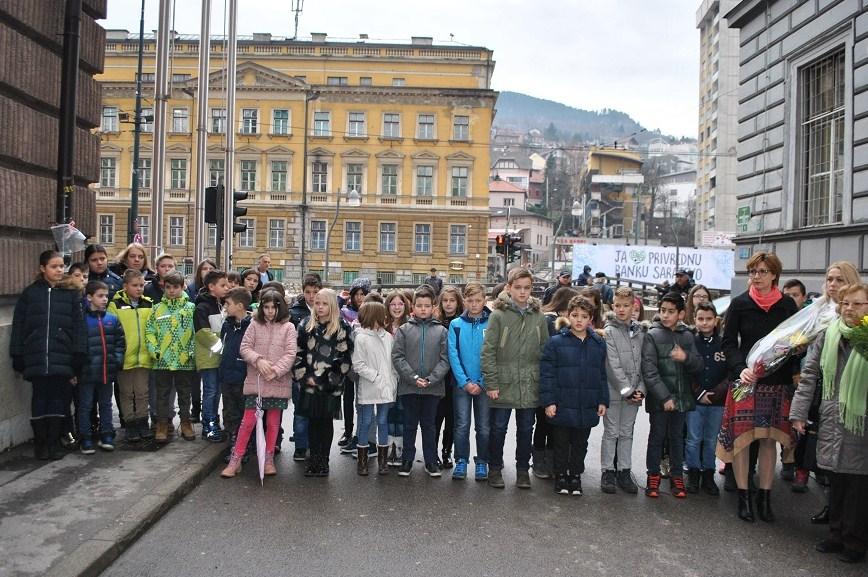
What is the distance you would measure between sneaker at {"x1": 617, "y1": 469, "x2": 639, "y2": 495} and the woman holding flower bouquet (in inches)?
73.0

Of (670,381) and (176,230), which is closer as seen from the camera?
(670,381)

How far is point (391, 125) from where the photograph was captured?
57750 millimetres

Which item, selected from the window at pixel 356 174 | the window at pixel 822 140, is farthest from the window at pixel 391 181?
the window at pixel 822 140

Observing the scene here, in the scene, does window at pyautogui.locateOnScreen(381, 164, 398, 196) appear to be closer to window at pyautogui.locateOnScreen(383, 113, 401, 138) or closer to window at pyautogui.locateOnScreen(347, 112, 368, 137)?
window at pyautogui.locateOnScreen(383, 113, 401, 138)

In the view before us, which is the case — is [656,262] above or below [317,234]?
below

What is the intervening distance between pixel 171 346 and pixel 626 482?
5.00 m

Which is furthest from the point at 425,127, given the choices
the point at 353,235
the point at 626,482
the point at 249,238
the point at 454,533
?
the point at 454,533

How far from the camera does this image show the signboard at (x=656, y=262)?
36.3 metres

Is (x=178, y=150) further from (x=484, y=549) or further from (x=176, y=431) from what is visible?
(x=484, y=549)

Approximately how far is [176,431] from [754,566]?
6416 mm

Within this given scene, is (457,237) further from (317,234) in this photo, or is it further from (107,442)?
(107,442)

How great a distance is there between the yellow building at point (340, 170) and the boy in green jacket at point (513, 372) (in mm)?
48438

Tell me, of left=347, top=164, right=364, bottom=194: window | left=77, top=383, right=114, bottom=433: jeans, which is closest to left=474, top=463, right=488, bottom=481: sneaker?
left=77, top=383, right=114, bottom=433: jeans

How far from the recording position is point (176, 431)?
9.19 meters
